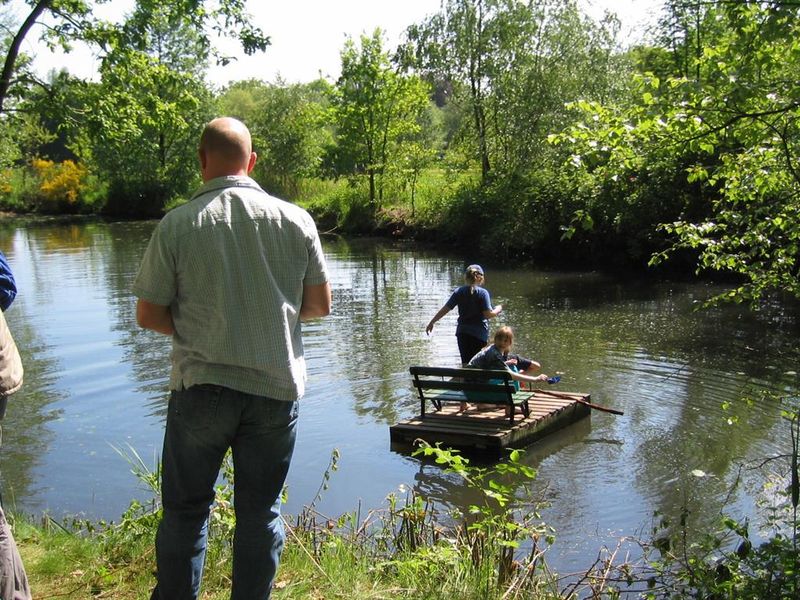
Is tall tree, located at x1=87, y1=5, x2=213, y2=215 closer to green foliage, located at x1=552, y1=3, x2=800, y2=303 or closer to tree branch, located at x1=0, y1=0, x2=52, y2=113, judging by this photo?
tree branch, located at x1=0, y1=0, x2=52, y2=113

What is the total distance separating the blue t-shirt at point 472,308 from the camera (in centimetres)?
997

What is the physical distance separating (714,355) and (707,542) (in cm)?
917

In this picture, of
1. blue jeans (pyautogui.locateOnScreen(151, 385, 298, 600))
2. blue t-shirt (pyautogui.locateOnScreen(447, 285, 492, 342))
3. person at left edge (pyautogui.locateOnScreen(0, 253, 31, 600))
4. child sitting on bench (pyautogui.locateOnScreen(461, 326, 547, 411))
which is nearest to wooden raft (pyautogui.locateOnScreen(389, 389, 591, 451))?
child sitting on bench (pyautogui.locateOnScreen(461, 326, 547, 411))

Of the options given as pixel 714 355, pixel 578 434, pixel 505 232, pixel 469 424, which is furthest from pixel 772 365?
pixel 505 232

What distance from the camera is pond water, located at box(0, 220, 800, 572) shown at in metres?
8.04

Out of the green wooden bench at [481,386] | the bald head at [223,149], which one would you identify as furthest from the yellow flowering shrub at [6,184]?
the bald head at [223,149]

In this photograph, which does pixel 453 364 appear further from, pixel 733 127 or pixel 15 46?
pixel 733 127

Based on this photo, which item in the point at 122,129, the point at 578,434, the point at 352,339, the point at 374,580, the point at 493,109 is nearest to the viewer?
the point at 374,580

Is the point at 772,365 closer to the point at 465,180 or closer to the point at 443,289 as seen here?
the point at 443,289

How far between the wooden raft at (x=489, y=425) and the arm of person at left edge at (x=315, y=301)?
5434 mm

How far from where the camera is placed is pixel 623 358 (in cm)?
1325

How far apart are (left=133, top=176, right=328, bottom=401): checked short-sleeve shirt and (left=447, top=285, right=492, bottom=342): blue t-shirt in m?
6.80

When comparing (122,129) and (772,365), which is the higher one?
(122,129)

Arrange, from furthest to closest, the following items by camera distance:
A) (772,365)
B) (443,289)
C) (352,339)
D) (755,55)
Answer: (443,289) → (352,339) → (772,365) → (755,55)
